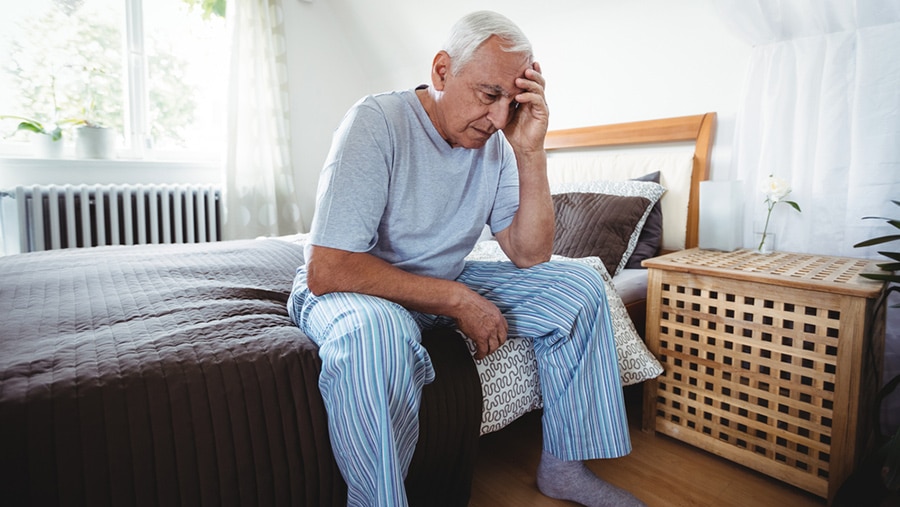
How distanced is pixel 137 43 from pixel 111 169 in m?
0.72

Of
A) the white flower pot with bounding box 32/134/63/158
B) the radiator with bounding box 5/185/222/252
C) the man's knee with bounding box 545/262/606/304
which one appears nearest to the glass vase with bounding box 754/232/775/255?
the man's knee with bounding box 545/262/606/304

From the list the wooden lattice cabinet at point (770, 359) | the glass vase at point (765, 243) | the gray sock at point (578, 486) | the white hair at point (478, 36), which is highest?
the white hair at point (478, 36)

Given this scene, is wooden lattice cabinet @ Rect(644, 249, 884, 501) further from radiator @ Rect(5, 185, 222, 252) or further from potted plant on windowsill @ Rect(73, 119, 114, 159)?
potted plant on windowsill @ Rect(73, 119, 114, 159)

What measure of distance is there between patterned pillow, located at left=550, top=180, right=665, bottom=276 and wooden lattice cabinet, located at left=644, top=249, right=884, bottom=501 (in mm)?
255

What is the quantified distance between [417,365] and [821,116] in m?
1.48

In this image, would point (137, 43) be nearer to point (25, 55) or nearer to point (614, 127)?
point (25, 55)

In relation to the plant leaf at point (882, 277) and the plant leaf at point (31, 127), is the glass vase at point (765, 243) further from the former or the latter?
the plant leaf at point (31, 127)

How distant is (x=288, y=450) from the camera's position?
2.62 feet

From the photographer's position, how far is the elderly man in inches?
32.1

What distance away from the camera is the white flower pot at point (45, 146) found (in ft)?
8.31

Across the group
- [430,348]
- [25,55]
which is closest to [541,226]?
[430,348]

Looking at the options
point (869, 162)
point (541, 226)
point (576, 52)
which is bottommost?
point (541, 226)

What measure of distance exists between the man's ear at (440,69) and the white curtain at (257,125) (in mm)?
2188

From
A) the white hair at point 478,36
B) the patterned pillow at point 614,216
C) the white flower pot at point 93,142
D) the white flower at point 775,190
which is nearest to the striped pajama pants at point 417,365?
the white hair at point 478,36
